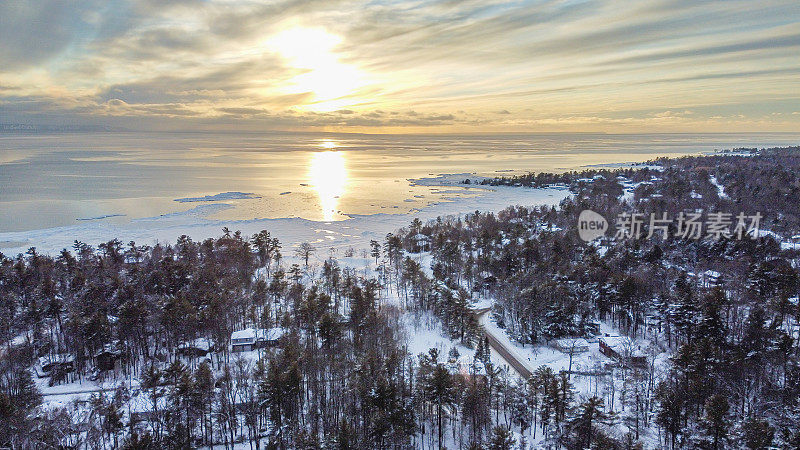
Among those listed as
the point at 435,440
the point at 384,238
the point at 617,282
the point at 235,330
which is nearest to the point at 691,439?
the point at 435,440

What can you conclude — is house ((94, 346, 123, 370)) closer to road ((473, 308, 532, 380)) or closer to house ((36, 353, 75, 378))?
house ((36, 353, 75, 378))

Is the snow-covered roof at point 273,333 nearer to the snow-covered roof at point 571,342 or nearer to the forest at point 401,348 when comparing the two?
the forest at point 401,348

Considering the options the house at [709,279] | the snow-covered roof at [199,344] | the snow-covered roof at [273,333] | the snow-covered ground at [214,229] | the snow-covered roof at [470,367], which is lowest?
the snow-covered roof at [470,367]

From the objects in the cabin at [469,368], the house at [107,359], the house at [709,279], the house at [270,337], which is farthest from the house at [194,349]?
the house at [709,279]

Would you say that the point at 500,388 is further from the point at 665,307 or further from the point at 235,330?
the point at 235,330

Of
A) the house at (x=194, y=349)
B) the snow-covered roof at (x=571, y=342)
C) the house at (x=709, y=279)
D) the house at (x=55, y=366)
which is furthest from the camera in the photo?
the house at (x=709, y=279)
